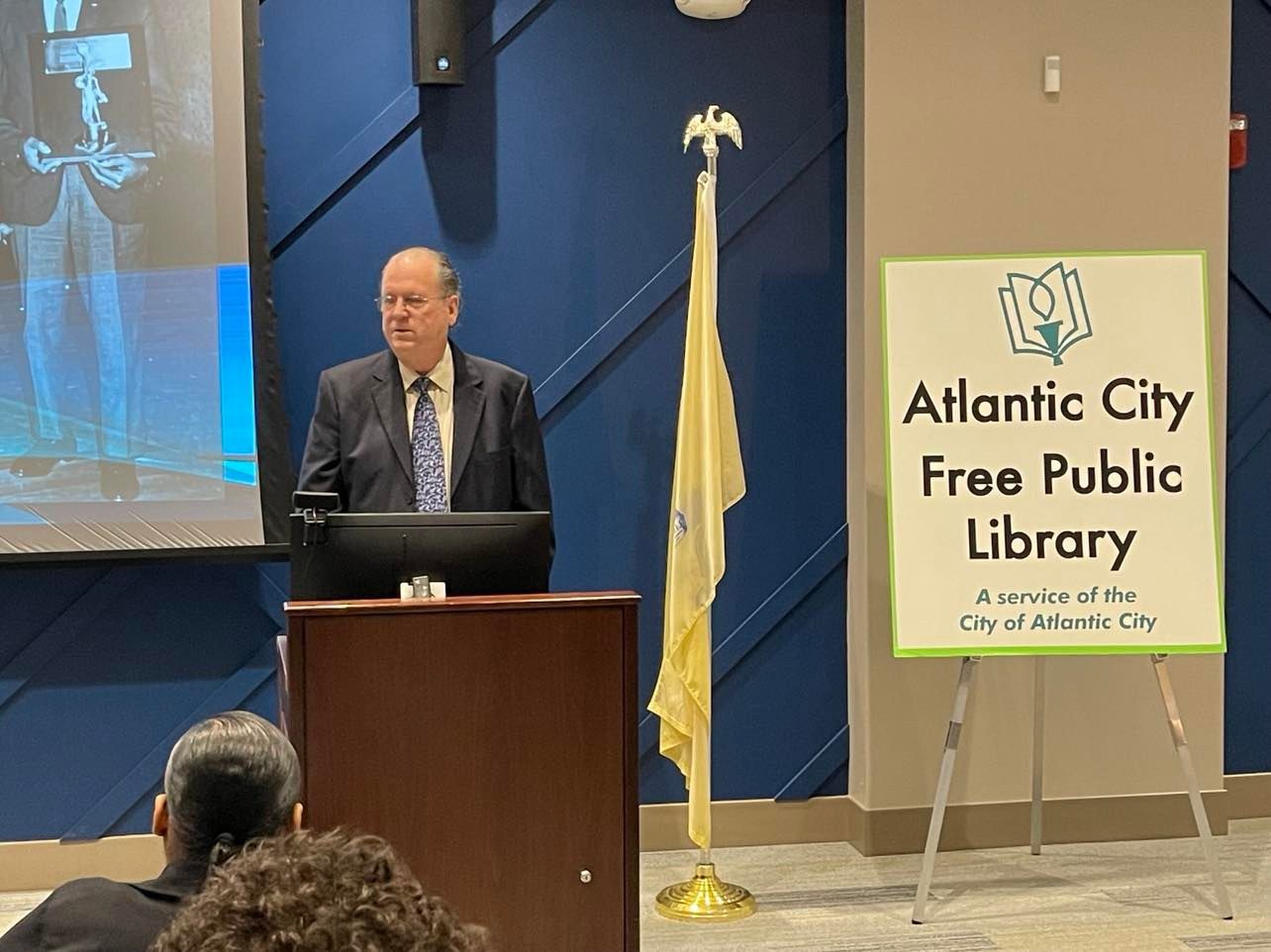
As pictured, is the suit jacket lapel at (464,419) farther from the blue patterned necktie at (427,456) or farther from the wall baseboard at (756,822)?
the wall baseboard at (756,822)

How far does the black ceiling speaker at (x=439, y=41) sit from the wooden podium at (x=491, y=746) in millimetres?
1891

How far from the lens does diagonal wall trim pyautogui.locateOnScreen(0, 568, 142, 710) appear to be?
4445 millimetres

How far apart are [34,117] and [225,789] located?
2976 millimetres

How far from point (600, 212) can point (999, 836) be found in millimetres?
2169

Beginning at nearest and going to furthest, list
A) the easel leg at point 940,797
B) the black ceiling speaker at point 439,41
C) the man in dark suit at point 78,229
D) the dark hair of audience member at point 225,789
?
1. the dark hair of audience member at point 225,789
2. the easel leg at point 940,797
3. the man in dark suit at point 78,229
4. the black ceiling speaker at point 439,41

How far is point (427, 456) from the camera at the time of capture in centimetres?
399

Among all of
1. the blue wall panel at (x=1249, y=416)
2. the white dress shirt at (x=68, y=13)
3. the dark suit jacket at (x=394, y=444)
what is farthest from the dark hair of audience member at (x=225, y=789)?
the blue wall panel at (x=1249, y=416)

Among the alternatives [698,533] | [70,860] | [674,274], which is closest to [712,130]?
[674,274]

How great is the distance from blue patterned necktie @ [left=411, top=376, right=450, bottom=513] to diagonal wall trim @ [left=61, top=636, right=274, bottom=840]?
0.90m

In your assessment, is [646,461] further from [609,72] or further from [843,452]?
[609,72]

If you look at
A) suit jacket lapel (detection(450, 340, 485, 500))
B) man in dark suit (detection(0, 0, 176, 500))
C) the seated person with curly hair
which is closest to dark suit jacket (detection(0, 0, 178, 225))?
man in dark suit (detection(0, 0, 176, 500))

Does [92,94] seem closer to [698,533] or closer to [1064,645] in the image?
[698,533]

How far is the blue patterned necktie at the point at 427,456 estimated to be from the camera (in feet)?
13.0

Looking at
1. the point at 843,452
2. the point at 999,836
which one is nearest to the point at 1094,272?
the point at 843,452
